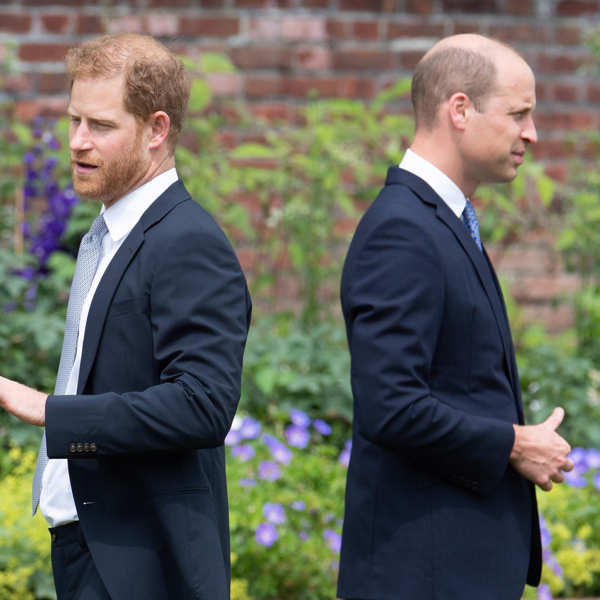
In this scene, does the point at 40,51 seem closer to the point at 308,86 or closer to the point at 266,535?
the point at 308,86

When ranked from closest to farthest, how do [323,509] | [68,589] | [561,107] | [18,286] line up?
[68,589]
[323,509]
[18,286]
[561,107]

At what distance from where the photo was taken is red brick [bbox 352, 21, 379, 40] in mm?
5715

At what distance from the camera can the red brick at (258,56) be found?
5.64m

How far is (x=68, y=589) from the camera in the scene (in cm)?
233

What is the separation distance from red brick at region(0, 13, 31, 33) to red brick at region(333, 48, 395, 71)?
155 centimetres

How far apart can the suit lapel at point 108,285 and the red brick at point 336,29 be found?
358cm

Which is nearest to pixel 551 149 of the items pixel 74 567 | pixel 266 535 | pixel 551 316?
pixel 551 316

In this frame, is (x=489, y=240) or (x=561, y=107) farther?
(x=561, y=107)

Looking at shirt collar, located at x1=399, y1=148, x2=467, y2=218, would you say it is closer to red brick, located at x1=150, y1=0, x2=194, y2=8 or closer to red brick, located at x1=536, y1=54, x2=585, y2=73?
red brick, located at x1=150, y1=0, x2=194, y2=8

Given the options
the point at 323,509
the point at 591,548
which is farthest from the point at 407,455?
the point at 591,548

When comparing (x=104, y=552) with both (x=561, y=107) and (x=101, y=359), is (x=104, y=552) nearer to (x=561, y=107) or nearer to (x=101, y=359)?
(x=101, y=359)

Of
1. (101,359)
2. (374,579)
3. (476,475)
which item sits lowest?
(374,579)

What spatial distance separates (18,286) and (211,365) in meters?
2.67

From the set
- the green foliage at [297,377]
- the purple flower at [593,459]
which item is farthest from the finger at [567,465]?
the green foliage at [297,377]
